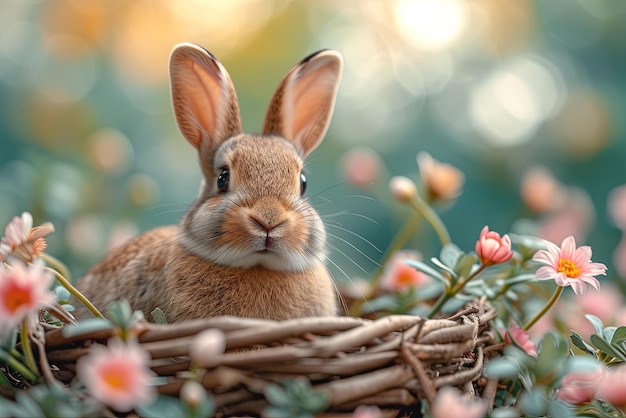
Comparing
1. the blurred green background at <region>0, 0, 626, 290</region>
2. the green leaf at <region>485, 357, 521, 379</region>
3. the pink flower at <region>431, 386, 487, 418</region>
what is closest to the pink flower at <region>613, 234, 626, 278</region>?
the blurred green background at <region>0, 0, 626, 290</region>

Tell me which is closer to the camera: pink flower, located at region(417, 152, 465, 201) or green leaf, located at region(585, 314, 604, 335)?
green leaf, located at region(585, 314, 604, 335)

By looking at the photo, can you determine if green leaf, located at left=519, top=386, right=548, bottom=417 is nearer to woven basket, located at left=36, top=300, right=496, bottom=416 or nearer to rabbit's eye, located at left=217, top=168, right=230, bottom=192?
woven basket, located at left=36, top=300, right=496, bottom=416

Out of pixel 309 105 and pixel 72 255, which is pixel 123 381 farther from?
pixel 72 255

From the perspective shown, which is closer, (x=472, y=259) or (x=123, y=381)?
(x=123, y=381)

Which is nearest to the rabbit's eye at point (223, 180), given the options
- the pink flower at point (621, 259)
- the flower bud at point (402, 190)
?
the flower bud at point (402, 190)

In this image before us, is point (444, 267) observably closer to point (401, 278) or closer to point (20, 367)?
point (401, 278)

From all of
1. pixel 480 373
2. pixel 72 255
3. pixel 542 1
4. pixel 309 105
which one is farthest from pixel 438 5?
pixel 480 373
